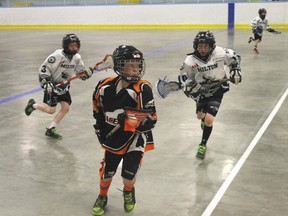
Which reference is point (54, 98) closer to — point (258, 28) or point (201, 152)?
point (201, 152)

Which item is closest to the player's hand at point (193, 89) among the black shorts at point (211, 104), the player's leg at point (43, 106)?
the black shorts at point (211, 104)

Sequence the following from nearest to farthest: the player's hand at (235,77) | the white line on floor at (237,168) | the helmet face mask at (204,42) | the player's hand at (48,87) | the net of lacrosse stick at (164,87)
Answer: the white line on floor at (237,168) < the net of lacrosse stick at (164,87) < the helmet face mask at (204,42) < the player's hand at (235,77) < the player's hand at (48,87)

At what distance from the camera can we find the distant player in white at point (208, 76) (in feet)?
17.8

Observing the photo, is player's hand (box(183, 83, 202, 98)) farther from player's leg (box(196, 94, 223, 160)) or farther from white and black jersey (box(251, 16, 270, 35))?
white and black jersey (box(251, 16, 270, 35))

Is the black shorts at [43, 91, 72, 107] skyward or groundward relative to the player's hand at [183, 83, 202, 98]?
groundward

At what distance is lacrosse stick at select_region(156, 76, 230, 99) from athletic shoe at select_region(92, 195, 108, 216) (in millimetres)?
1249

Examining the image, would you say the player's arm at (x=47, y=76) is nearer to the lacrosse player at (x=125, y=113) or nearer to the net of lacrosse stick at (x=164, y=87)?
the net of lacrosse stick at (x=164, y=87)

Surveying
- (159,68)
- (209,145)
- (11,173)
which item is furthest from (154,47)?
(11,173)

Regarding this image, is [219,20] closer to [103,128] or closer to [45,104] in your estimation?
[45,104]

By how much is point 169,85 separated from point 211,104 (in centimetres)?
90

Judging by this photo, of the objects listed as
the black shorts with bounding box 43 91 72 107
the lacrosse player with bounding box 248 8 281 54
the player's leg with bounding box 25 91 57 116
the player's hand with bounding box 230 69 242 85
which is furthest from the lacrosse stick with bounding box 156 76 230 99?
the lacrosse player with bounding box 248 8 281 54

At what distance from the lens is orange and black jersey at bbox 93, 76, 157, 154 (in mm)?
3727

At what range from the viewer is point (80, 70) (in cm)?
642

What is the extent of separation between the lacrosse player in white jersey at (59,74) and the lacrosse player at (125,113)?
2287 mm
